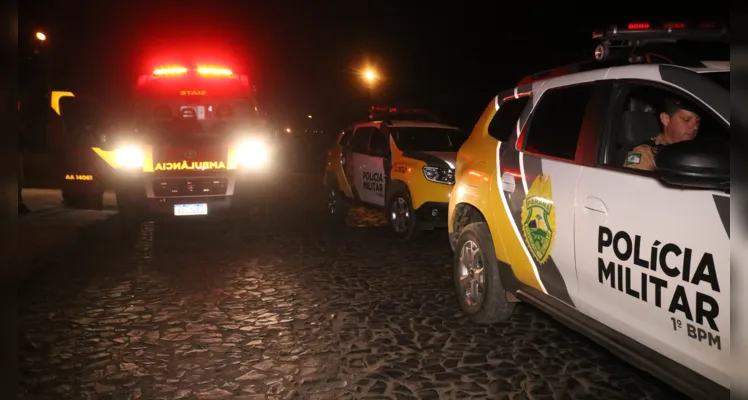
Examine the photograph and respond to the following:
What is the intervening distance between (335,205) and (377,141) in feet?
6.29

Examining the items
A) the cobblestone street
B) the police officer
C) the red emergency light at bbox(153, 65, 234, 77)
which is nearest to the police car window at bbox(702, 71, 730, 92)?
the police officer

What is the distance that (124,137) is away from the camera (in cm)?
956

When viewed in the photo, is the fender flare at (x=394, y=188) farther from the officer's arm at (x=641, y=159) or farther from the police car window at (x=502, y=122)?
the officer's arm at (x=641, y=159)

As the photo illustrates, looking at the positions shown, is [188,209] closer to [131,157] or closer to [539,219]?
[131,157]

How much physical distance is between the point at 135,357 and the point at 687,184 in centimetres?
373

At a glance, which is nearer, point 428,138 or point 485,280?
point 485,280

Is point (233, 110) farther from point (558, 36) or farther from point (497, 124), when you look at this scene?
point (558, 36)

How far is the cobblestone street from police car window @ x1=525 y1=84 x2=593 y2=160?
1490 millimetres

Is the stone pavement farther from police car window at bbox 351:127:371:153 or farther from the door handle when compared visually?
the door handle

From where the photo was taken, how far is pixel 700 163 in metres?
2.54

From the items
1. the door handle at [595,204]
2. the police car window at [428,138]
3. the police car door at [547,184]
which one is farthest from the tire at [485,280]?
the police car window at [428,138]

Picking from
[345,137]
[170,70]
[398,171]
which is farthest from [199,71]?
[398,171]

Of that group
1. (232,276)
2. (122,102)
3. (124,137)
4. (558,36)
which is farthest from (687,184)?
(558,36)

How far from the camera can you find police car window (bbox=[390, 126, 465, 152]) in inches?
392
